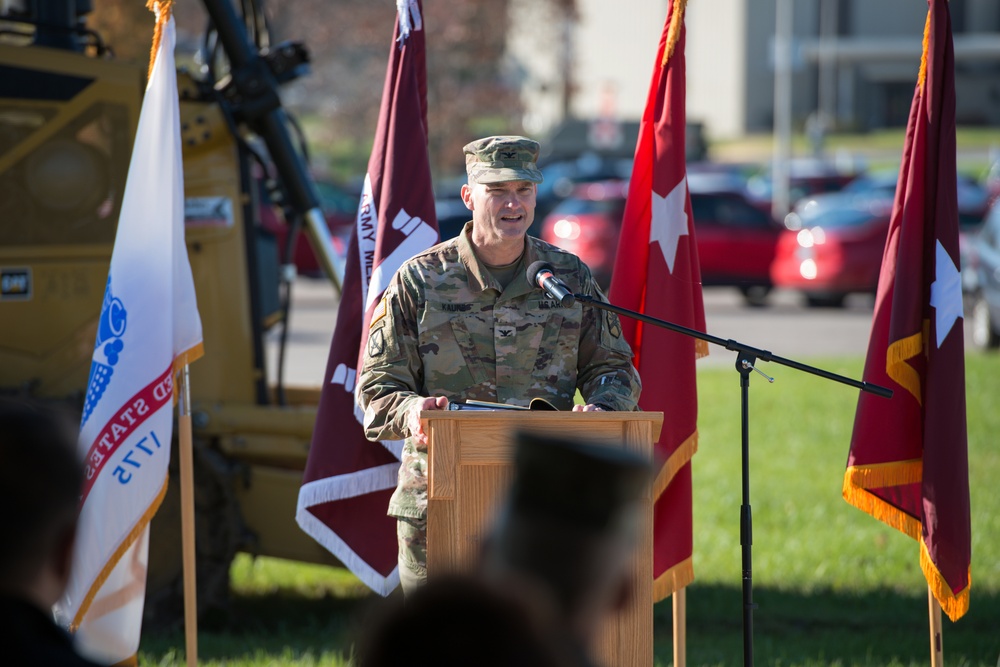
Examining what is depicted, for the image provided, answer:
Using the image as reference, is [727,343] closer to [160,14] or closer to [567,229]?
[160,14]

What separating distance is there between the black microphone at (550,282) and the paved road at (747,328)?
846cm

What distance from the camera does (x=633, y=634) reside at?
13.5ft

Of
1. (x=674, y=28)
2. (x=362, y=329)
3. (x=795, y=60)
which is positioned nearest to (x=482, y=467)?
(x=362, y=329)

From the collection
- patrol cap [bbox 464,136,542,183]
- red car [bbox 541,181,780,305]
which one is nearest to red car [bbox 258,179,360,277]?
red car [bbox 541,181,780,305]

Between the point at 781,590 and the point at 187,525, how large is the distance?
11.7ft

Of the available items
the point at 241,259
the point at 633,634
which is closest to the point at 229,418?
the point at 241,259

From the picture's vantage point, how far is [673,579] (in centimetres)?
532

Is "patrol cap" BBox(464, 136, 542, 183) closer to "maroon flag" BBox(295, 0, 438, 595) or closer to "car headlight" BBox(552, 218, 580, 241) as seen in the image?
"maroon flag" BBox(295, 0, 438, 595)

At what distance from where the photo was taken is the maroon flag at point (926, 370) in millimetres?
5172

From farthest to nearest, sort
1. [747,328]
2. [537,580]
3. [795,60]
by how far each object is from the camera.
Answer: [795,60]
[747,328]
[537,580]

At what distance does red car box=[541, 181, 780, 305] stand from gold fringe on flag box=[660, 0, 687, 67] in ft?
49.4

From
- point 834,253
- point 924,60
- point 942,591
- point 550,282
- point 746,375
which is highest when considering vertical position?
point 924,60

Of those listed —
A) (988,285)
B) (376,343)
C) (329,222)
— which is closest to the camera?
(376,343)

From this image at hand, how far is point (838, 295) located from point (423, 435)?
1730 cm
